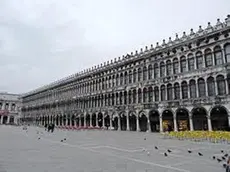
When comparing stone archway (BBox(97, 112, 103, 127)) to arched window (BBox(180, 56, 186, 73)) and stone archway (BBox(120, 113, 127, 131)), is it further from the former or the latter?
arched window (BBox(180, 56, 186, 73))

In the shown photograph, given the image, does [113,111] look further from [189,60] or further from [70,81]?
[70,81]

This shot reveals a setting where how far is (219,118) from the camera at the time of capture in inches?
1230

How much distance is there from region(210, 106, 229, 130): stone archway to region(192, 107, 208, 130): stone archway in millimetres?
1113

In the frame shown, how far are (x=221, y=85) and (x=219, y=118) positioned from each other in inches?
177

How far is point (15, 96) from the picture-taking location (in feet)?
415

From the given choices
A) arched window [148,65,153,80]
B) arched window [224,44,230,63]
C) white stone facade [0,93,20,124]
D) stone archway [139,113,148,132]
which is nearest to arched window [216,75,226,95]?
arched window [224,44,230,63]

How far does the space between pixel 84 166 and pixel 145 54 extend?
3499 cm

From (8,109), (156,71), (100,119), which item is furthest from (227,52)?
(8,109)

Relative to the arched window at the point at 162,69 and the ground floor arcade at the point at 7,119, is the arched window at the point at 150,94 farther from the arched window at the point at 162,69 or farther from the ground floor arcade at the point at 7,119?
the ground floor arcade at the point at 7,119

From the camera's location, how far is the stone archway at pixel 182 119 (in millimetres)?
34969

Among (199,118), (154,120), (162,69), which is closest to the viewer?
(199,118)

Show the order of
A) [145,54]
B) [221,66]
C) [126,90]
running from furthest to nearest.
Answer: [126,90] → [145,54] → [221,66]

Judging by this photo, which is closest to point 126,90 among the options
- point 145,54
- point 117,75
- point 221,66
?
point 117,75

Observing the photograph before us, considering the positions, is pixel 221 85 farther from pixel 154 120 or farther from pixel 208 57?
pixel 154 120
